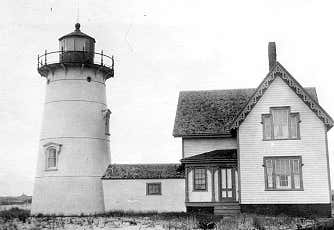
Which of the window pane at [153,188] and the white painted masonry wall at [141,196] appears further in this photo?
the window pane at [153,188]

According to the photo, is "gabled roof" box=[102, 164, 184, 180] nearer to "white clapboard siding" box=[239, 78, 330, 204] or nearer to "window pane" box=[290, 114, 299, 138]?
"white clapboard siding" box=[239, 78, 330, 204]

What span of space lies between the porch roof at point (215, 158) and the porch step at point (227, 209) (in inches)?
95.4

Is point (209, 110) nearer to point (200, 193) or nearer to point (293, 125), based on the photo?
point (200, 193)

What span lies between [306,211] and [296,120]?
484 cm

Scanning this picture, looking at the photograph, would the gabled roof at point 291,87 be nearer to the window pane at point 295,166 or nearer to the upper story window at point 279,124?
the upper story window at point 279,124

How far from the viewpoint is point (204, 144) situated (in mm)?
32469

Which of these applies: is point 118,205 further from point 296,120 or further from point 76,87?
point 296,120

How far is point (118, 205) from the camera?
32875 millimetres

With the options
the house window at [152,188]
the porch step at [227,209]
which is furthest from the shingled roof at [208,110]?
the porch step at [227,209]

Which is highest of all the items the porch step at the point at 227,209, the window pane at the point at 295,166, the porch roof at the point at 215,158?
the porch roof at the point at 215,158

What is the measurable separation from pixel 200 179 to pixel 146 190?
3.66 metres

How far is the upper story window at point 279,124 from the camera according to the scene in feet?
96.2

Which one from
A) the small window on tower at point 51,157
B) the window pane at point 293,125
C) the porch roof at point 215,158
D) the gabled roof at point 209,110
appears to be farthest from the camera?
the small window on tower at point 51,157

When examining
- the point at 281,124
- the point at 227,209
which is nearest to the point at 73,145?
the point at 227,209
